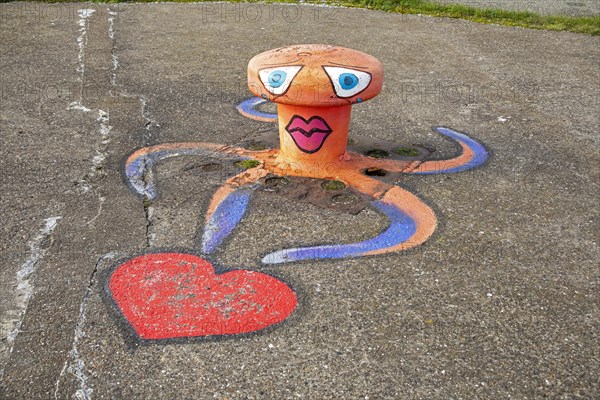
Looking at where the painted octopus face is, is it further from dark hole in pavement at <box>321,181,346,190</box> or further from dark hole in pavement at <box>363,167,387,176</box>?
dark hole in pavement at <box>363,167,387,176</box>

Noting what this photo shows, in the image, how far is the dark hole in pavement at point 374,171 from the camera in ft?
15.0

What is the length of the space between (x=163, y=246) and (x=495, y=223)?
2165 millimetres

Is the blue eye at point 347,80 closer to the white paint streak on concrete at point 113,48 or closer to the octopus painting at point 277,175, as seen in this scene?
the octopus painting at point 277,175

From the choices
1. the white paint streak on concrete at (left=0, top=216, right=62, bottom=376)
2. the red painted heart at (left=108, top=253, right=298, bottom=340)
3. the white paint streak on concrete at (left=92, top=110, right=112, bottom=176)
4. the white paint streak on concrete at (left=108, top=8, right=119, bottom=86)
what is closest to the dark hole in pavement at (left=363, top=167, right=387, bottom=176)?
the red painted heart at (left=108, top=253, right=298, bottom=340)

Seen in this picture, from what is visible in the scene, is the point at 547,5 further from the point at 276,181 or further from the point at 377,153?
the point at 276,181

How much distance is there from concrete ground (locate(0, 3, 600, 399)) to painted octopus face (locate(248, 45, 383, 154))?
63 cm

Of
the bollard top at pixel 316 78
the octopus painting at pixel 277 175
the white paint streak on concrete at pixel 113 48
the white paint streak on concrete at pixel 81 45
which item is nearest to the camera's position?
the octopus painting at pixel 277 175

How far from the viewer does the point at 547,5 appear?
10.6 m

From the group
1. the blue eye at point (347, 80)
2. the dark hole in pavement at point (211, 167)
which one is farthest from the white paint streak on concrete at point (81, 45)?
the blue eye at point (347, 80)

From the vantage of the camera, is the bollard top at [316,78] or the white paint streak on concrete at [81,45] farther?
the white paint streak on concrete at [81,45]

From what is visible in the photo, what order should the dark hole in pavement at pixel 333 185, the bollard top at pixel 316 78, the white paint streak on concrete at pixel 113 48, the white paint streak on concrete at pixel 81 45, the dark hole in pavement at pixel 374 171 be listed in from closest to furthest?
the bollard top at pixel 316 78 < the dark hole in pavement at pixel 333 185 < the dark hole in pavement at pixel 374 171 < the white paint streak on concrete at pixel 81 45 < the white paint streak on concrete at pixel 113 48

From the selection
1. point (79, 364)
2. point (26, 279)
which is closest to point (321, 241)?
point (79, 364)

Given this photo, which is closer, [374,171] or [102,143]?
[374,171]

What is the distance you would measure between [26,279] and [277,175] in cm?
191
